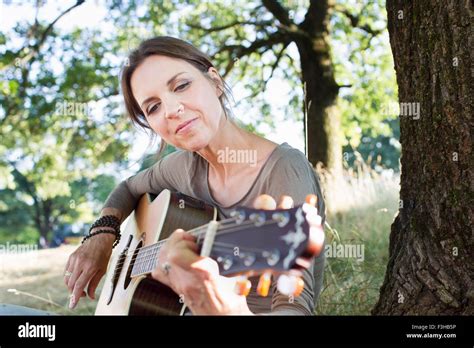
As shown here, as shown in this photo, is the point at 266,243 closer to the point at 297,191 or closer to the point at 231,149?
the point at 297,191

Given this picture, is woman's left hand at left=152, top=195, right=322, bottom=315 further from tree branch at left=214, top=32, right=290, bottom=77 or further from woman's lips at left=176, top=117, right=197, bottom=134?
tree branch at left=214, top=32, right=290, bottom=77

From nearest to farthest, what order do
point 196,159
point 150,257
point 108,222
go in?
point 150,257 < point 196,159 < point 108,222

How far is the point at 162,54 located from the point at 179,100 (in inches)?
7.7

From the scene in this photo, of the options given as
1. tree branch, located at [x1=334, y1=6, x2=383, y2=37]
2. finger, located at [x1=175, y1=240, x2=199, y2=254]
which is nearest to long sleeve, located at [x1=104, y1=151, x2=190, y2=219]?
finger, located at [x1=175, y1=240, x2=199, y2=254]

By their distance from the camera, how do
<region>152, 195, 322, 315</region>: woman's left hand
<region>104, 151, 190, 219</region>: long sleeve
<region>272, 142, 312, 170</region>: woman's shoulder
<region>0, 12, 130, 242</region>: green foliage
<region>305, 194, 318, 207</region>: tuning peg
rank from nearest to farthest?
<region>152, 195, 322, 315</region>: woman's left hand → <region>305, 194, 318, 207</region>: tuning peg → <region>272, 142, 312, 170</region>: woman's shoulder → <region>104, 151, 190, 219</region>: long sleeve → <region>0, 12, 130, 242</region>: green foliage

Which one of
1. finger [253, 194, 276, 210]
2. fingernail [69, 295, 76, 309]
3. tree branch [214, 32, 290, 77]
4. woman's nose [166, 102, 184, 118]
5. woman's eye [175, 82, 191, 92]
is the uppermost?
tree branch [214, 32, 290, 77]

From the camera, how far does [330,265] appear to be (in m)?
3.22

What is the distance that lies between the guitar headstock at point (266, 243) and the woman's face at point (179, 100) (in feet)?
1.79

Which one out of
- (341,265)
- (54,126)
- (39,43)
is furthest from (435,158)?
(39,43)

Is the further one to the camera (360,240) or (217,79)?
(360,240)

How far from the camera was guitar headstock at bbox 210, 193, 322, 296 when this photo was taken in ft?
7.75

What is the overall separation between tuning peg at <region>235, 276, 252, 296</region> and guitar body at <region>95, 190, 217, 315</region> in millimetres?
282

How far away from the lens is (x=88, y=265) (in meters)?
3.09
